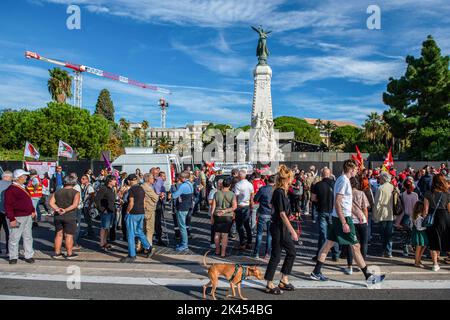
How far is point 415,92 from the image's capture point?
3825 cm

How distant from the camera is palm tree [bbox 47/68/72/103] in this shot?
56438 mm

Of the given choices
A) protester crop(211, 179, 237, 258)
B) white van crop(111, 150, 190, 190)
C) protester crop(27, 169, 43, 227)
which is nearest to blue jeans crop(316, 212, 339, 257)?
protester crop(211, 179, 237, 258)

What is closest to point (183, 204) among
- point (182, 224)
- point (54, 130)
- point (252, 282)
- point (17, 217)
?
point (182, 224)

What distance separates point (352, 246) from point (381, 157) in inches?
1810

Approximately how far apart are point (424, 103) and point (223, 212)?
36.2m

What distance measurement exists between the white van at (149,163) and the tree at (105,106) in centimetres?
7159

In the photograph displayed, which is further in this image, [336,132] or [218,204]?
[336,132]

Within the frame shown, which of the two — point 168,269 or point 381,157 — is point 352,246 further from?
point 381,157

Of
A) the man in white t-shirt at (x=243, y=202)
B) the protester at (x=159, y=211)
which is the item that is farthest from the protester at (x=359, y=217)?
the protester at (x=159, y=211)

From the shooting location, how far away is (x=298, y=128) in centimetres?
9588

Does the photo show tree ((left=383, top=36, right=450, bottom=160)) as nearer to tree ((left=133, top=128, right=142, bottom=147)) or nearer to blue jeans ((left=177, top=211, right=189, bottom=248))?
blue jeans ((left=177, top=211, right=189, bottom=248))

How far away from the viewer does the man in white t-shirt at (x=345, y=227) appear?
6070 mm

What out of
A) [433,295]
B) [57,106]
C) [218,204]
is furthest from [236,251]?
[57,106]

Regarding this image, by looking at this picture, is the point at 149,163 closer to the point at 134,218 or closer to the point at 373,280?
the point at 134,218
